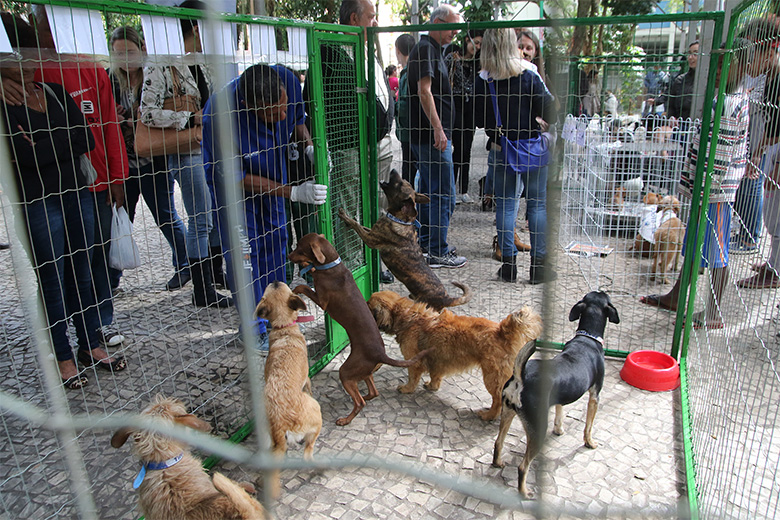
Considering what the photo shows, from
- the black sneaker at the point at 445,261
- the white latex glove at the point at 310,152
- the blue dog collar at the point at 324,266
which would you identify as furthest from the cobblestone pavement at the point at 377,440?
the black sneaker at the point at 445,261

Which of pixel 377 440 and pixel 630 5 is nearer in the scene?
pixel 630 5

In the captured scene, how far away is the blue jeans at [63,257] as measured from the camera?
344cm

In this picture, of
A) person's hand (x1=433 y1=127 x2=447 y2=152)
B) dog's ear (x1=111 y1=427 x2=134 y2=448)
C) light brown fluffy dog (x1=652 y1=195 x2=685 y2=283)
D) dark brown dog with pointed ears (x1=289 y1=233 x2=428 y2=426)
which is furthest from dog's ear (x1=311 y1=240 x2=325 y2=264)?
light brown fluffy dog (x1=652 y1=195 x2=685 y2=283)

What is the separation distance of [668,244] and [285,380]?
439cm

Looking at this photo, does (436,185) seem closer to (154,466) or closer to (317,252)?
(317,252)

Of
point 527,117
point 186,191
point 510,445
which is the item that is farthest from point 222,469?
point 527,117

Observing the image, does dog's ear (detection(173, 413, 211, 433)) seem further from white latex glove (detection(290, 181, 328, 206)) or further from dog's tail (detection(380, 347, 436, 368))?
white latex glove (detection(290, 181, 328, 206))

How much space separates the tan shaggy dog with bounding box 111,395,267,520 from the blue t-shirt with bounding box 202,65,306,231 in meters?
1.54

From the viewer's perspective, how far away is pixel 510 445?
3443 mm

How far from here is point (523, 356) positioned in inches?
106

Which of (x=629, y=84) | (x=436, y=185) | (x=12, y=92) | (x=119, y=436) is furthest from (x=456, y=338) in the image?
(x=629, y=84)

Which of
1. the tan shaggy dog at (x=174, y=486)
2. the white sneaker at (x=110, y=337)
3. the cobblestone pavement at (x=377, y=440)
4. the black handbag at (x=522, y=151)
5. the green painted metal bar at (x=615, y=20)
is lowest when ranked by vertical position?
the cobblestone pavement at (x=377, y=440)

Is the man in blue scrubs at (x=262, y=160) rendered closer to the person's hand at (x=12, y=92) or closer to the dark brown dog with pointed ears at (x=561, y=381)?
the person's hand at (x=12, y=92)

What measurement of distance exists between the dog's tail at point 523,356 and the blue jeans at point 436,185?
2883mm
